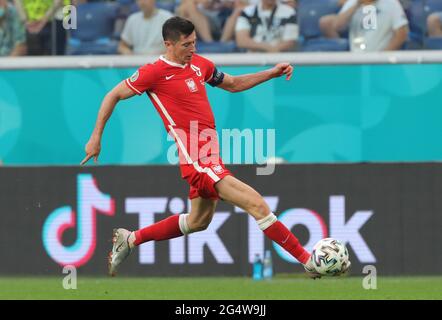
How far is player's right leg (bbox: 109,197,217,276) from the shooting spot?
10188 mm

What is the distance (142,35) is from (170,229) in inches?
189

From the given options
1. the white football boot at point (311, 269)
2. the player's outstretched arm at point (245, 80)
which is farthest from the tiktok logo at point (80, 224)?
the white football boot at point (311, 269)

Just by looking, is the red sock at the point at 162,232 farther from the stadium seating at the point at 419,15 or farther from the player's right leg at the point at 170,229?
the stadium seating at the point at 419,15

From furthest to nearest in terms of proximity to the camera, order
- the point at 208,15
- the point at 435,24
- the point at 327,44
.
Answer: the point at 208,15 → the point at 327,44 → the point at 435,24

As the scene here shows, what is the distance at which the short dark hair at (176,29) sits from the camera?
978 cm

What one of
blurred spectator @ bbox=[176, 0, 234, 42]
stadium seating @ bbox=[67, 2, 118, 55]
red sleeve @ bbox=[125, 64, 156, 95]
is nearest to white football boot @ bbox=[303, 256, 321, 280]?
red sleeve @ bbox=[125, 64, 156, 95]

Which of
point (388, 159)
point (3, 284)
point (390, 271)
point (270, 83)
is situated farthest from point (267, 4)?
point (3, 284)

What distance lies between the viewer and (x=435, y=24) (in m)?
14.1

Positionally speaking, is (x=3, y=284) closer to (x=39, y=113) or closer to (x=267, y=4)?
(x=39, y=113)

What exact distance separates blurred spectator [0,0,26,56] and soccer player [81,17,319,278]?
513cm

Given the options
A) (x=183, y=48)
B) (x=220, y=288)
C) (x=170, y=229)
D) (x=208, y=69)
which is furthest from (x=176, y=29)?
(x=220, y=288)

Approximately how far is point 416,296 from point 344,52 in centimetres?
429

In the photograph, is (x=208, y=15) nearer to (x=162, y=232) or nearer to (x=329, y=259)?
(x=162, y=232)

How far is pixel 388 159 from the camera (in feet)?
47.4
